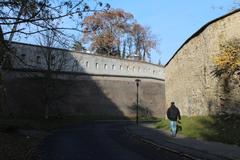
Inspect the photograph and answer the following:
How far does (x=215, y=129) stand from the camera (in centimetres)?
2031

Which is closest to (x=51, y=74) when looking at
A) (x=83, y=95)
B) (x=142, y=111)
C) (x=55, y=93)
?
(x=55, y=93)

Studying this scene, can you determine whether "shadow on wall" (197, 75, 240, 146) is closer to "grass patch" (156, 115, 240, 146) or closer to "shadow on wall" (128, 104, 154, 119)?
"grass patch" (156, 115, 240, 146)

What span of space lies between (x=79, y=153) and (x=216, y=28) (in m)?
13.5

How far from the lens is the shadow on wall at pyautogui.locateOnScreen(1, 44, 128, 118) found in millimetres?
42156

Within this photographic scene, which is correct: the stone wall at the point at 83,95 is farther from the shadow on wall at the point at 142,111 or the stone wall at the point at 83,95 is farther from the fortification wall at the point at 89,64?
the fortification wall at the point at 89,64

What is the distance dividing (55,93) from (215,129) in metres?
24.8

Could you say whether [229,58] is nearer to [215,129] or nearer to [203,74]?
[215,129]

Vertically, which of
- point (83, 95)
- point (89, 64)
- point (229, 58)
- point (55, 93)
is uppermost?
point (89, 64)

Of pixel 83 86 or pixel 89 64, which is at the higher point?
pixel 89 64

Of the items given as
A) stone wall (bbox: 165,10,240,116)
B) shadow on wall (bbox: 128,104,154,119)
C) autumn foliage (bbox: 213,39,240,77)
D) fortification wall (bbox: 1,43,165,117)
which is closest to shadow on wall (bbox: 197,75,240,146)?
stone wall (bbox: 165,10,240,116)

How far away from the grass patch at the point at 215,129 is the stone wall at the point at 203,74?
1.05 m

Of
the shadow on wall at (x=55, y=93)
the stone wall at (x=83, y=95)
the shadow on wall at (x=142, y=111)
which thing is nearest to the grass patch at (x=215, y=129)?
the shadow on wall at (x=55, y=93)

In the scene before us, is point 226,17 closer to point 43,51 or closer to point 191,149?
point 191,149

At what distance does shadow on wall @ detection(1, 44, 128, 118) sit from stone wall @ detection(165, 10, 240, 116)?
1169cm
